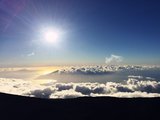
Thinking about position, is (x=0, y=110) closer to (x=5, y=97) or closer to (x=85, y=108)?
(x=5, y=97)

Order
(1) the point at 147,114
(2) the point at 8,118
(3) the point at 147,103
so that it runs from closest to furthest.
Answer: (2) the point at 8,118 → (1) the point at 147,114 → (3) the point at 147,103

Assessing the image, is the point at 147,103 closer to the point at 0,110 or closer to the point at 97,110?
the point at 97,110

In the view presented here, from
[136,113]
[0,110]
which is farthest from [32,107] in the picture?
[136,113]

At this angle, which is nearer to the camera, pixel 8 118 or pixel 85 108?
pixel 8 118

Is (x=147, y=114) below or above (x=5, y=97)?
below

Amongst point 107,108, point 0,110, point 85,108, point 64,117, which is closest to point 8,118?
point 0,110

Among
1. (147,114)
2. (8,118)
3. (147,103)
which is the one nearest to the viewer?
(8,118)
